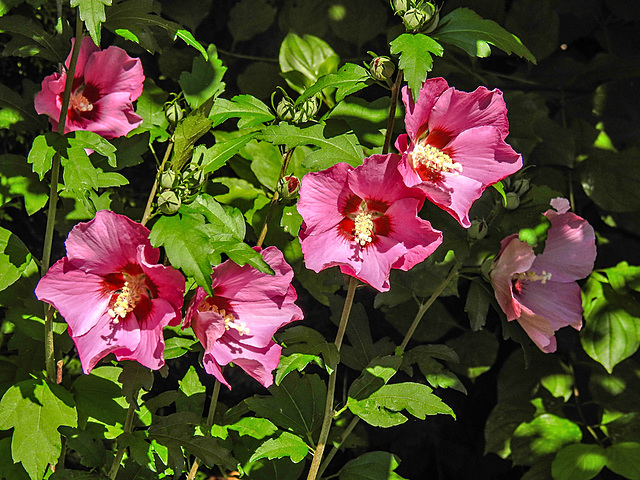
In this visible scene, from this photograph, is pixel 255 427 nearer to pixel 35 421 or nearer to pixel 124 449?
pixel 124 449

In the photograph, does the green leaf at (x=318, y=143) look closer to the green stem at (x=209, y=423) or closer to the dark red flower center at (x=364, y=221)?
the dark red flower center at (x=364, y=221)

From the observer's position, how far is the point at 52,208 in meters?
1.14

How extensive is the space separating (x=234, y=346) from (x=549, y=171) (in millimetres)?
1028

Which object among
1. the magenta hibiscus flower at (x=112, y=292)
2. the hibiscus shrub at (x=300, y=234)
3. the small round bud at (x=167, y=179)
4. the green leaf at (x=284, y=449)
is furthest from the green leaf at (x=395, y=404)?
the small round bud at (x=167, y=179)

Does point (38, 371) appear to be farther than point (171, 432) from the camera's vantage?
Yes

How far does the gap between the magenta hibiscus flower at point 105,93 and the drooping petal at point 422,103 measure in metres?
0.56

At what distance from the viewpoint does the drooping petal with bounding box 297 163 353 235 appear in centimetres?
103

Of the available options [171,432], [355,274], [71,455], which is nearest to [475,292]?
[355,274]

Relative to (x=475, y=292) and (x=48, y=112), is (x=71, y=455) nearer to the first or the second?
(x=48, y=112)

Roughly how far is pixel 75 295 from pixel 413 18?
2.14ft

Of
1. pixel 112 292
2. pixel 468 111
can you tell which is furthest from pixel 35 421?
pixel 468 111

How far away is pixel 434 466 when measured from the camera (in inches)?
77.9

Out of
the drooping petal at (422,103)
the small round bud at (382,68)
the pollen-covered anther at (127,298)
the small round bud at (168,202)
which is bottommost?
the pollen-covered anther at (127,298)

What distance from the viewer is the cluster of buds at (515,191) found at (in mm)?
1226
